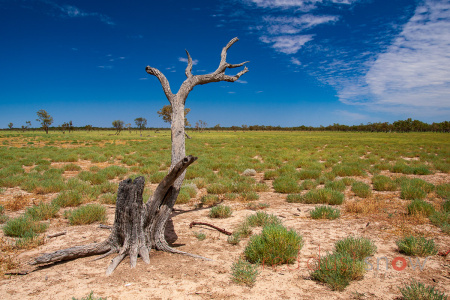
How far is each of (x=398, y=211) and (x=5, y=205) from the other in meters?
12.1

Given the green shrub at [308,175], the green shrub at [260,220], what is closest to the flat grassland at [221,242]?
the green shrub at [260,220]

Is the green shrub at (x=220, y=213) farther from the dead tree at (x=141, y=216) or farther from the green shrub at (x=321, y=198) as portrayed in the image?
the green shrub at (x=321, y=198)

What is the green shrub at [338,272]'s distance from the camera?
3756mm

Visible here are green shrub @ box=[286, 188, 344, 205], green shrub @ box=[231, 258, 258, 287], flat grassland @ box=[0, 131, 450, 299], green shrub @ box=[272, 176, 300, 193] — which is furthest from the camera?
green shrub @ box=[272, 176, 300, 193]

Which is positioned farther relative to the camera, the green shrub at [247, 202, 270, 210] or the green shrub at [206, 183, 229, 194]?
the green shrub at [206, 183, 229, 194]

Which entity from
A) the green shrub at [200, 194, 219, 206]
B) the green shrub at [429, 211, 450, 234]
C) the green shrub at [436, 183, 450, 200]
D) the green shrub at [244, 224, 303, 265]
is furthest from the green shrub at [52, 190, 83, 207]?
the green shrub at [436, 183, 450, 200]

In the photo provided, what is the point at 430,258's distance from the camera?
4.63 meters

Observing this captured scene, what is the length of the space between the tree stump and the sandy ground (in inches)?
7.1

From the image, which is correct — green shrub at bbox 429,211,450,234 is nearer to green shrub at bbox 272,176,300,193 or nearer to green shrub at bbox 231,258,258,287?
green shrub at bbox 272,176,300,193

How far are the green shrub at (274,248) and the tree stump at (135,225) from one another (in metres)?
1.13

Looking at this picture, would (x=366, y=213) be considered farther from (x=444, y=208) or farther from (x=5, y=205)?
(x=5, y=205)

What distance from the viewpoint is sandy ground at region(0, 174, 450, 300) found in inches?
143

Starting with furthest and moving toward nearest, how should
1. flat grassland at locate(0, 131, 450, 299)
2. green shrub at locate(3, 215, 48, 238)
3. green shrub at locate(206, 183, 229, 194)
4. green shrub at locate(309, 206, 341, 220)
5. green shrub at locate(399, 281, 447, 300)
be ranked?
green shrub at locate(206, 183, 229, 194) < green shrub at locate(309, 206, 341, 220) < green shrub at locate(3, 215, 48, 238) < flat grassland at locate(0, 131, 450, 299) < green shrub at locate(399, 281, 447, 300)

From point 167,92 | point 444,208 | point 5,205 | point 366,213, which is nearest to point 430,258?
point 366,213
